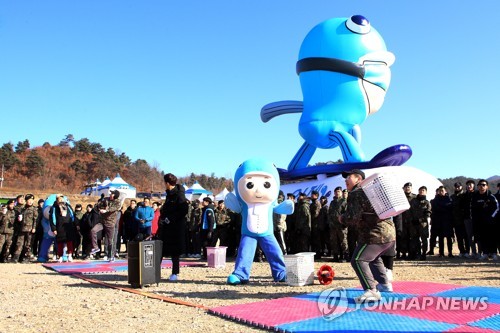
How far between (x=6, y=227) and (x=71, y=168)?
241ft

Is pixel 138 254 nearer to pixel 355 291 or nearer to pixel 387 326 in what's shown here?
pixel 355 291

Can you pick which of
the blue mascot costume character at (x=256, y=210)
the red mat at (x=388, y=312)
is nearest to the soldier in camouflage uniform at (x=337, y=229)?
the blue mascot costume character at (x=256, y=210)

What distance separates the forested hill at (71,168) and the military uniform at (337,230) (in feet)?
201

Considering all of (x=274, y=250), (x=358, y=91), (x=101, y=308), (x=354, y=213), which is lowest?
(x=101, y=308)

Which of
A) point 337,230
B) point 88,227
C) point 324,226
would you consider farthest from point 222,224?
point 88,227

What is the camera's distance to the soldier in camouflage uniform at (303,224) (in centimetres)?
1128

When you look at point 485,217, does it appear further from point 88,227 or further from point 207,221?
point 88,227

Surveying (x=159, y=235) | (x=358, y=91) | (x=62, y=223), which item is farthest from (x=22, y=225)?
(x=358, y=91)

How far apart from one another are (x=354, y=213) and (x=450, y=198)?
6790 mm

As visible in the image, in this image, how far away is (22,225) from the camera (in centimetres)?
1121

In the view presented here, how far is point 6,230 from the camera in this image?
11.1m

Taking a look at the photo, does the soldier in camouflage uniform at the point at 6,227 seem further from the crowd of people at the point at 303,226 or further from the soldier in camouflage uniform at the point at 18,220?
the soldier in camouflage uniform at the point at 18,220

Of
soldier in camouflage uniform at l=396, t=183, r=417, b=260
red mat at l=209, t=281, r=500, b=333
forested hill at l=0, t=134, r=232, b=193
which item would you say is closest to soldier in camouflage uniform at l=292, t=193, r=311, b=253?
soldier in camouflage uniform at l=396, t=183, r=417, b=260

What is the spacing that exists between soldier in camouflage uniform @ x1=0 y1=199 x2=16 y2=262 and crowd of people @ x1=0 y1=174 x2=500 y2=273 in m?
0.02
